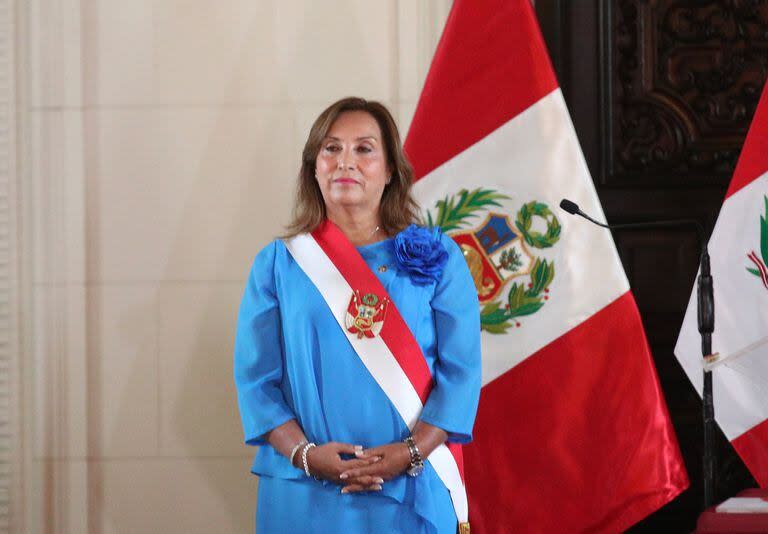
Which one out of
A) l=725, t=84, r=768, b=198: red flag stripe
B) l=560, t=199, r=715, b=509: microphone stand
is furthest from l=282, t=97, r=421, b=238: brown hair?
l=725, t=84, r=768, b=198: red flag stripe

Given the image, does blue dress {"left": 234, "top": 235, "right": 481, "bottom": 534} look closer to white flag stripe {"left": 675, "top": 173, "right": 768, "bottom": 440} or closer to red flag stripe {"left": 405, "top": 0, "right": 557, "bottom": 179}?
red flag stripe {"left": 405, "top": 0, "right": 557, "bottom": 179}

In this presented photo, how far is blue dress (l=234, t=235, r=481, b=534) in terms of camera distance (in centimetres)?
192

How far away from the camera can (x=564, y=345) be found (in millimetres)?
2713

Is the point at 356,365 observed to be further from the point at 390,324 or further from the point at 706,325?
the point at 706,325

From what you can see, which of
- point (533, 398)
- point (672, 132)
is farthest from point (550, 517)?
point (672, 132)

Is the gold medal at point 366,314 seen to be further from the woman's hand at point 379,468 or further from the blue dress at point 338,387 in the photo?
the woman's hand at point 379,468

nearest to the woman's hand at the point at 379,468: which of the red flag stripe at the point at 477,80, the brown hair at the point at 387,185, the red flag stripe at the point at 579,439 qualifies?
the brown hair at the point at 387,185

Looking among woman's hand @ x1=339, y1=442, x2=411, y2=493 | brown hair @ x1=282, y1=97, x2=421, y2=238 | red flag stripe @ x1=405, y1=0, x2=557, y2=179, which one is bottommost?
woman's hand @ x1=339, y1=442, x2=411, y2=493

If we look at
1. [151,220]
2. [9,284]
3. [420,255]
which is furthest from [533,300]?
[9,284]

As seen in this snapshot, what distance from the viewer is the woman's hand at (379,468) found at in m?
1.86

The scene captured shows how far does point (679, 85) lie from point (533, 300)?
0.97 meters

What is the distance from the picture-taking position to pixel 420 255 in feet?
6.44

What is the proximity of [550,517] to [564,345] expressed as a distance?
1.55 ft

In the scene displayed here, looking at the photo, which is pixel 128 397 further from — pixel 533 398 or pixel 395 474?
pixel 395 474
